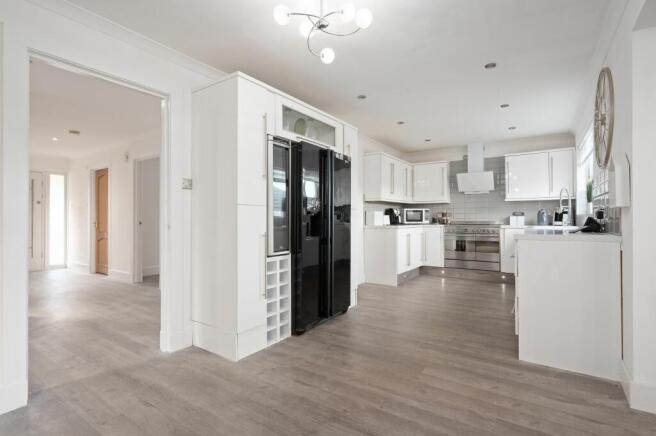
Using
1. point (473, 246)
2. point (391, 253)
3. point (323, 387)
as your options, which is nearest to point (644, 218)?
point (323, 387)

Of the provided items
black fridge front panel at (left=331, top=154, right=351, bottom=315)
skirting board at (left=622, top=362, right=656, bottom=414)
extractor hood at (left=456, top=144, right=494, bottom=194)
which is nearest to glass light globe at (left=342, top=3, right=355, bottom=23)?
black fridge front panel at (left=331, top=154, right=351, bottom=315)

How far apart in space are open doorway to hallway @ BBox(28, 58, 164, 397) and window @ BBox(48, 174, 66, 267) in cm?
2

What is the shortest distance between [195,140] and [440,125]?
3.69 meters

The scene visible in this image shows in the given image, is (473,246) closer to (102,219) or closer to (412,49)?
(412,49)

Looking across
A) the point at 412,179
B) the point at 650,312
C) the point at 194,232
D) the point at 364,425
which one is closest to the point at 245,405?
the point at 364,425

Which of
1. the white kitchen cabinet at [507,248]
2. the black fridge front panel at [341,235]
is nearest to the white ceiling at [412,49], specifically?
the black fridge front panel at [341,235]

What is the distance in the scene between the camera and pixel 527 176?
18.4ft

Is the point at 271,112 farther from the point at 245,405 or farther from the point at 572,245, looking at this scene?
the point at 572,245

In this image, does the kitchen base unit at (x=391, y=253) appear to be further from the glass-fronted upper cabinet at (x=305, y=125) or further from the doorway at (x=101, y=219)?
the doorway at (x=101, y=219)

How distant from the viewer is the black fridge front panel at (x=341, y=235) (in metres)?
3.46

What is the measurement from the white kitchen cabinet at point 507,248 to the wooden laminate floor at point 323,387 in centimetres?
222

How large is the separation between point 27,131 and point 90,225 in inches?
218

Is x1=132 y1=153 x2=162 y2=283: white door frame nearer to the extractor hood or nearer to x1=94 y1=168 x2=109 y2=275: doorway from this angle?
x1=94 y1=168 x2=109 y2=275: doorway

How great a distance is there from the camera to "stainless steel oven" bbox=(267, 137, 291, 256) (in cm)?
284
